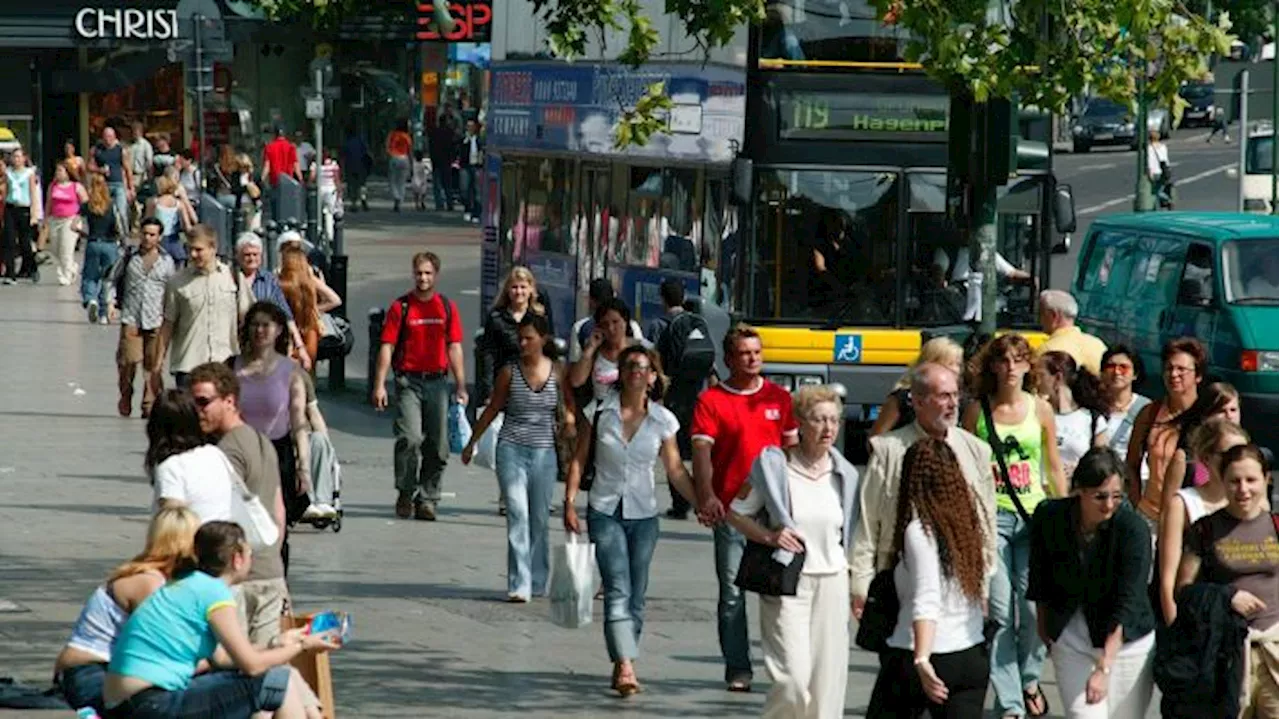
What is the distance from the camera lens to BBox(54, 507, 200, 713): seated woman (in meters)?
8.98

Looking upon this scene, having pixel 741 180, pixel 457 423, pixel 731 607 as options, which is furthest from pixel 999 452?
pixel 741 180

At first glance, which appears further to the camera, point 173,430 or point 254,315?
point 254,315

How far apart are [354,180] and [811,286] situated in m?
34.0

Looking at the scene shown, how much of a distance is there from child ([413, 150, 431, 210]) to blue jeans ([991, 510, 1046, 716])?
1735 inches

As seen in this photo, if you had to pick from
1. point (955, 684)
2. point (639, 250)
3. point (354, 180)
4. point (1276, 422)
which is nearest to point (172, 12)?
point (354, 180)

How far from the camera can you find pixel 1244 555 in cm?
938

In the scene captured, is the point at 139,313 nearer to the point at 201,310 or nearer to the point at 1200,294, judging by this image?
the point at 201,310

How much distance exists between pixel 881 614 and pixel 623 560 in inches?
129

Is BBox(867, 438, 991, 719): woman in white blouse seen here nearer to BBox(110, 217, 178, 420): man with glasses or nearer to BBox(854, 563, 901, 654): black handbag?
BBox(854, 563, 901, 654): black handbag

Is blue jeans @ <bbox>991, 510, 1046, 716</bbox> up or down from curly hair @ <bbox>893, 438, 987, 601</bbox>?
down

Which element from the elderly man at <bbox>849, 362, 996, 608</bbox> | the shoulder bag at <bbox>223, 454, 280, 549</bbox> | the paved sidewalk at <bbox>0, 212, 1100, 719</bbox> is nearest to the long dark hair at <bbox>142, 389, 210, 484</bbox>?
the shoulder bag at <bbox>223, 454, 280, 549</bbox>

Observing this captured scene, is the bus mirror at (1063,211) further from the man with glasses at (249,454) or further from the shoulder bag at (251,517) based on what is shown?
the shoulder bag at (251,517)

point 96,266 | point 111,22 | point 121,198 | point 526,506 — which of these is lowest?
point 96,266

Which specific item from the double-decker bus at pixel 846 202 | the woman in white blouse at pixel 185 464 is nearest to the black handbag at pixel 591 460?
the woman in white blouse at pixel 185 464
